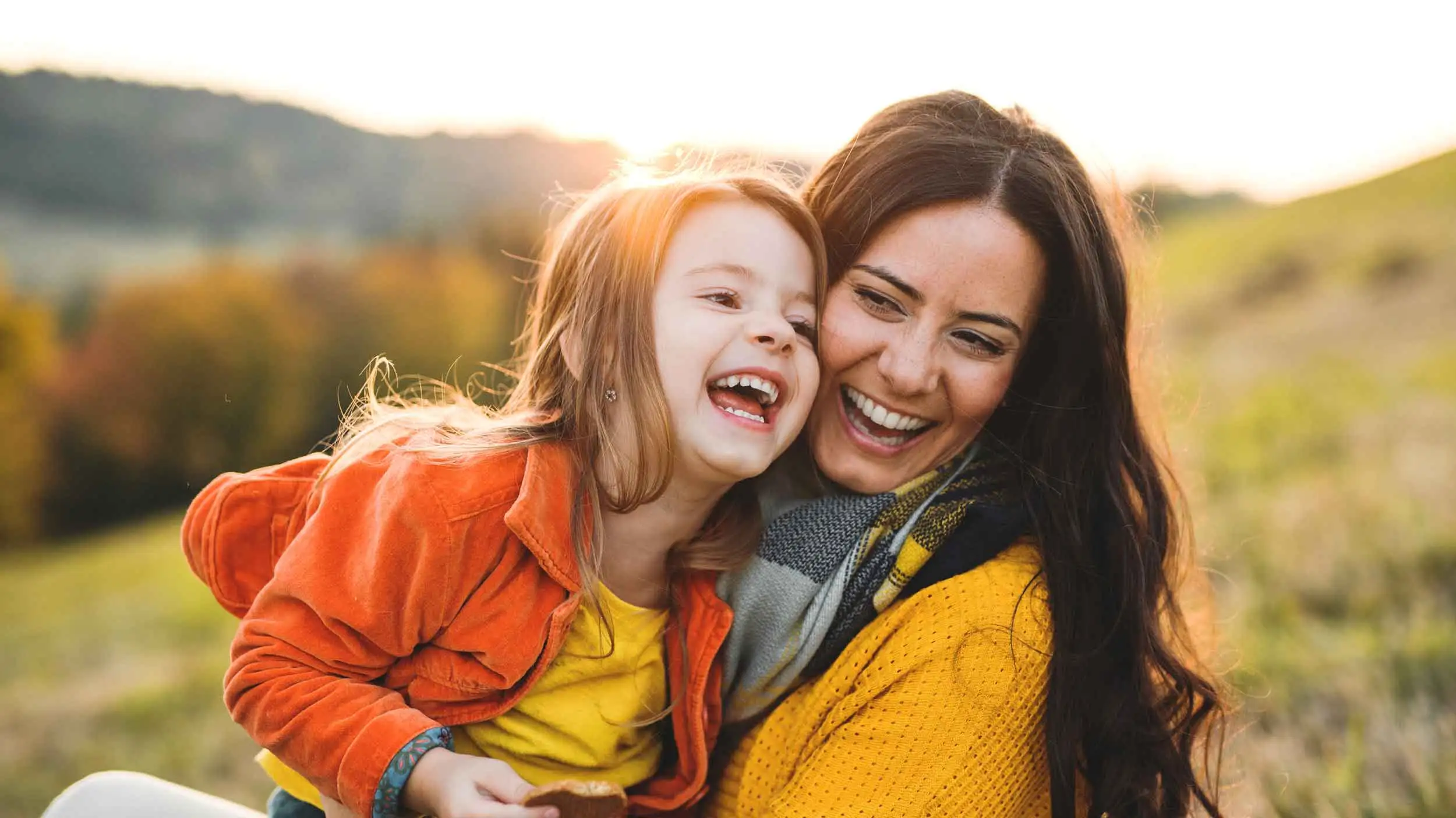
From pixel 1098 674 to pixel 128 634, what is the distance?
9712 mm

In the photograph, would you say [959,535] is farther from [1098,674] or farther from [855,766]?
[855,766]

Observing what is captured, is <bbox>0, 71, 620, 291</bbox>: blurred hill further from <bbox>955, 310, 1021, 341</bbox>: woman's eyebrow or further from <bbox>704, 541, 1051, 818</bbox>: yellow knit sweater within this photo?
<bbox>704, 541, 1051, 818</bbox>: yellow knit sweater

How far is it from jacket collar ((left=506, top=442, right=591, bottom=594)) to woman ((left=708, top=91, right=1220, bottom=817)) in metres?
0.42

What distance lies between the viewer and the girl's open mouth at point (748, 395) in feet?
6.37

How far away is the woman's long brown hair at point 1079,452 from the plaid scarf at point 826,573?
190 millimetres

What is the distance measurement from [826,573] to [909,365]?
1.48ft

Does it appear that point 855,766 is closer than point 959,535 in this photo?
Yes

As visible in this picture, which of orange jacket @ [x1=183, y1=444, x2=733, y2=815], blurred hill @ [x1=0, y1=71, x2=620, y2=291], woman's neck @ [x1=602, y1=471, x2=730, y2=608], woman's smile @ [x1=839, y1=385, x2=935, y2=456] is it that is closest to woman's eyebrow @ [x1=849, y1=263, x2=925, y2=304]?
woman's smile @ [x1=839, y1=385, x2=935, y2=456]

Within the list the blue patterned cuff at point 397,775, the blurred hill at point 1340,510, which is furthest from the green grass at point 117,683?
the blurred hill at point 1340,510

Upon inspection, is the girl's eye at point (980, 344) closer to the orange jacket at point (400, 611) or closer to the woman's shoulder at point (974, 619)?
the woman's shoulder at point (974, 619)

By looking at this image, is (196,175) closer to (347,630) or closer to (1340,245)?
(347,630)

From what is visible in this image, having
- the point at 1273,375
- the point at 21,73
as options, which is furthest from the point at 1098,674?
the point at 21,73

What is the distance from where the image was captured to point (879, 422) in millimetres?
2143

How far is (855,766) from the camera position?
1.74 metres
